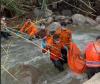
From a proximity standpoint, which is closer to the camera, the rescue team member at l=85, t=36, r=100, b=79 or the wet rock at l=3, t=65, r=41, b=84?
the rescue team member at l=85, t=36, r=100, b=79

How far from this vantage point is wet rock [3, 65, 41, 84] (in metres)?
6.73

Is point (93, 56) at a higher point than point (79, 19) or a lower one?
higher

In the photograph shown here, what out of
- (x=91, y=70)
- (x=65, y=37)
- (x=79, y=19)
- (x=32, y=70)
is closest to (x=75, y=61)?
(x=91, y=70)

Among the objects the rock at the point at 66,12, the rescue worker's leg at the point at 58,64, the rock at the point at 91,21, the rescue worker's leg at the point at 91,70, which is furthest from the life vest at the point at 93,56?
the rock at the point at 66,12

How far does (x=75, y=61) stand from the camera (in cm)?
624

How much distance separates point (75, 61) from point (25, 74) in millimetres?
1493

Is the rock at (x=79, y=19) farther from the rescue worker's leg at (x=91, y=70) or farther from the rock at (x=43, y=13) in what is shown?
the rescue worker's leg at (x=91, y=70)

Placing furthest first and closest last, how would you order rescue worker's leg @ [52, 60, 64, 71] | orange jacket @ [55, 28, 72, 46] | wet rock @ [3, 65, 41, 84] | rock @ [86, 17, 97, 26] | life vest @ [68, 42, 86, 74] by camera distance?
rock @ [86, 17, 97, 26] → orange jacket @ [55, 28, 72, 46] → rescue worker's leg @ [52, 60, 64, 71] → wet rock @ [3, 65, 41, 84] → life vest @ [68, 42, 86, 74]

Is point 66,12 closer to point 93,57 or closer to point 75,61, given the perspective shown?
point 75,61

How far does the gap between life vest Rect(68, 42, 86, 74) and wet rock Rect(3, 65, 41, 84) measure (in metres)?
0.88

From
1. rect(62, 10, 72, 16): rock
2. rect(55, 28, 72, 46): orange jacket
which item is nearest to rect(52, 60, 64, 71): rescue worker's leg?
rect(55, 28, 72, 46): orange jacket

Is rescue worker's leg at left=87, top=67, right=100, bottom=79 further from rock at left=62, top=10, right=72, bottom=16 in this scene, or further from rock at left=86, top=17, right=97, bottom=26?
rock at left=62, top=10, right=72, bottom=16

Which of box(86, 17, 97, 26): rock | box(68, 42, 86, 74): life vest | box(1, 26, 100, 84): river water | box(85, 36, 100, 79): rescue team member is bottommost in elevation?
box(86, 17, 97, 26): rock

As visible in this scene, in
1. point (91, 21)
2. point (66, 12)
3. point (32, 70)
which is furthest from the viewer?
point (66, 12)
